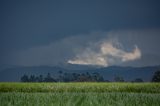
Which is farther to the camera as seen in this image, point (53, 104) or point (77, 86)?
point (77, 86)

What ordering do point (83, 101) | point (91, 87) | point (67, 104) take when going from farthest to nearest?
point (91, 87)
point (83, 101)
point (67, 104)

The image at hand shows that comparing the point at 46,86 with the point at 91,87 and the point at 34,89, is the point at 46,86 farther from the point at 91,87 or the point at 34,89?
the point at 91,87

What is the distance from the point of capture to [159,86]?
37281 mm

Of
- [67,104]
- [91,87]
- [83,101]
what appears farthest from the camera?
[91,87]

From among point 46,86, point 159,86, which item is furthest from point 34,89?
point 159,86

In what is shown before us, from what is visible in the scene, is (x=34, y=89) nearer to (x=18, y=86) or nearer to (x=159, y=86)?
(x=18, y=86)

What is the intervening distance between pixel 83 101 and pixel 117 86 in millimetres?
27994

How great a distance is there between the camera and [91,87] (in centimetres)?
3678

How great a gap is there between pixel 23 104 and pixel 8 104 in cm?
49

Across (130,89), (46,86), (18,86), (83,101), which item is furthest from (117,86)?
(83,101)

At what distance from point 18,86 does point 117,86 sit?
10718 mm

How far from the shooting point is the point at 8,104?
9852mm

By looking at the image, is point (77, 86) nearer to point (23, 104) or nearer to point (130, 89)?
point (130, 89)

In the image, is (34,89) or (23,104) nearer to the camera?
(23,104)
